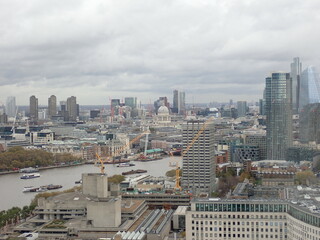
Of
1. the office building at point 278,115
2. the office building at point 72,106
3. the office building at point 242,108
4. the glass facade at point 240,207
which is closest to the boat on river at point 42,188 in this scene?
the glass facade at point 240,207

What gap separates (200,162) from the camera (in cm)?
1964

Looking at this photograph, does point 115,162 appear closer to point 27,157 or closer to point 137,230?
point 27,157

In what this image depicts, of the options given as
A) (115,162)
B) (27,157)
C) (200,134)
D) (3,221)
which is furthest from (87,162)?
(3,221)

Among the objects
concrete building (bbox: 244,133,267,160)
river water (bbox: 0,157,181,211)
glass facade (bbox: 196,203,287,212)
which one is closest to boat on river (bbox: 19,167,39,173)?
river water (bbox: 0,157,181,211)

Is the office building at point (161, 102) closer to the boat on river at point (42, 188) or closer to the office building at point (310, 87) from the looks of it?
the office building at point (310, 87)

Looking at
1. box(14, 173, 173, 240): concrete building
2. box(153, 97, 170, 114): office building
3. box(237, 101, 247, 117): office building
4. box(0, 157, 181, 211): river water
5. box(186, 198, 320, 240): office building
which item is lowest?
box(0, 157, 181, 211): river water

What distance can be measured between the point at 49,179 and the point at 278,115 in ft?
42.5

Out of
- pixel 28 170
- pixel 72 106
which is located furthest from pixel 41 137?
pixel 72 106

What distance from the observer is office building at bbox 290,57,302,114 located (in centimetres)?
4456

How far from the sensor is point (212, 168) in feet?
65.1

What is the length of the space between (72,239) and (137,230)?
4.77ft

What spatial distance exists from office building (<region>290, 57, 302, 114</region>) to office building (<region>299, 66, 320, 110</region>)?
3.61 feet

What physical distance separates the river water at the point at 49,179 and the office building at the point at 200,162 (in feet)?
15.9

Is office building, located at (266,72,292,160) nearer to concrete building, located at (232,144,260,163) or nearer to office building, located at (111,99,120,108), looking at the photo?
concrete building, located at (232,144,260,163)
